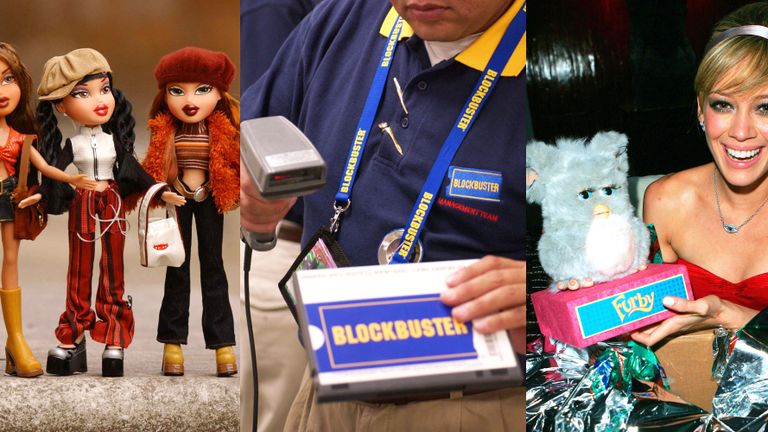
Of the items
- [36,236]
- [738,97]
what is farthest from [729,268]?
[36,236]

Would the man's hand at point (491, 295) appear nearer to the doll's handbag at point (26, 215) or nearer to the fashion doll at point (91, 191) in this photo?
the fashion doll at point (91, 191)

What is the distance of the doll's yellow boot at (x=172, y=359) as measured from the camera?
2.86 m

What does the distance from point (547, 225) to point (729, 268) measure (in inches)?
19.7

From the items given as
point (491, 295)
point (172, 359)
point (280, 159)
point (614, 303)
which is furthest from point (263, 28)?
point (614, 303)

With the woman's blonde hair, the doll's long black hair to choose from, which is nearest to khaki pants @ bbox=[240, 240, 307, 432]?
the doll's long black hair

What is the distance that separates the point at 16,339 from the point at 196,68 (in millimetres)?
988

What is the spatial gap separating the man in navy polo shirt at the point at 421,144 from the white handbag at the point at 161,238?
0.44m

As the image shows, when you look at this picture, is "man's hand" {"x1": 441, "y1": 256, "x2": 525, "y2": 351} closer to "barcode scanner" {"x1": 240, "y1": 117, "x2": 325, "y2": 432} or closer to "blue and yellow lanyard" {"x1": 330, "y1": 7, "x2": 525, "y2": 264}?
"blue and yellow lanyard" {"x1": 330, "y1": 7, "x2": 525, "y2": 264}

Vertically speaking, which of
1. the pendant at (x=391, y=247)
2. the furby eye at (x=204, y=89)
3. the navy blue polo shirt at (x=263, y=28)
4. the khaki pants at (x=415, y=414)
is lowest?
the khaki pants at (x=415, y=414)

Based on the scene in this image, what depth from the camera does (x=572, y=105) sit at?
8.20 ft

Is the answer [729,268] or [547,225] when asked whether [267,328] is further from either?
[729,268]

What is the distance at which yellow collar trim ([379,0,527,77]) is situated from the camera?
2342 millimetres

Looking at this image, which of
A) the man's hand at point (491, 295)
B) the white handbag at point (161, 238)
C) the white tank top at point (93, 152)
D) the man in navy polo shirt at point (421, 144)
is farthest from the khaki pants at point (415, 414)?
the white tank top at point (93, 152)

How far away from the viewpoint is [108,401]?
2.88 metres
